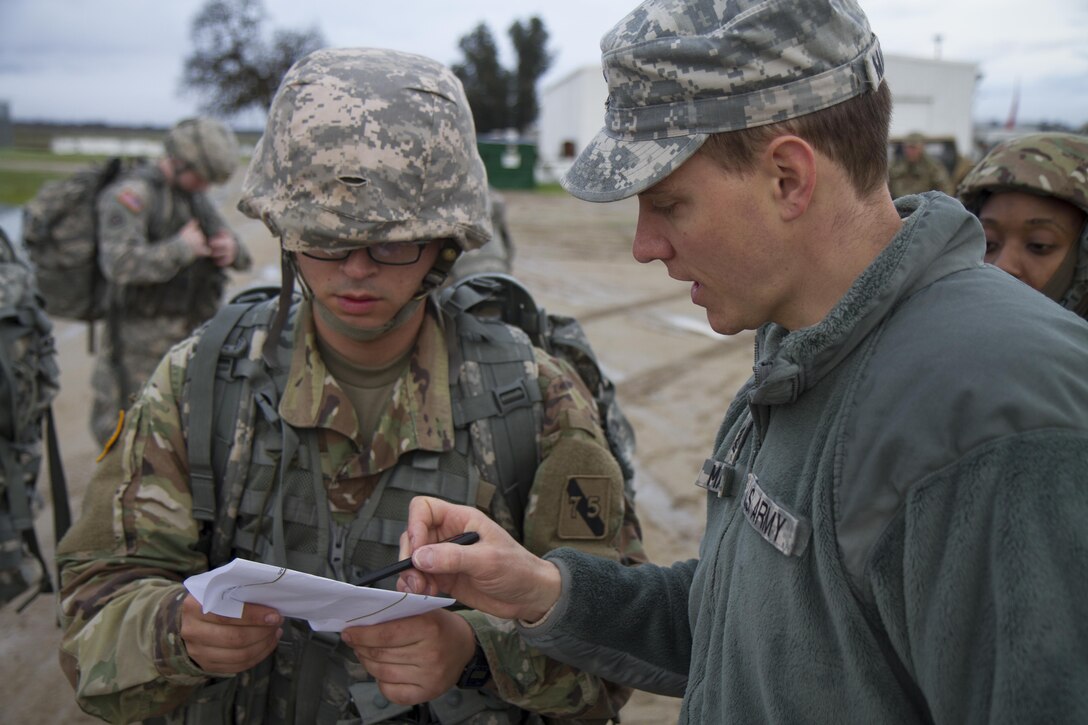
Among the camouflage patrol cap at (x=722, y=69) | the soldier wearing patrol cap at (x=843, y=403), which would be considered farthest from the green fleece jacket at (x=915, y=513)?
the camouflage patrol cap at (x=722, y=69)

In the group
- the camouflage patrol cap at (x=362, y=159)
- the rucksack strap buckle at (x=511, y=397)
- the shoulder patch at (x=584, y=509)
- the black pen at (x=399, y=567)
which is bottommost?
the shoulder patch at (x=584, y=509)

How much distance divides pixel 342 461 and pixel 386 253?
0.51m

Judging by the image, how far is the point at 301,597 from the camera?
1.57m

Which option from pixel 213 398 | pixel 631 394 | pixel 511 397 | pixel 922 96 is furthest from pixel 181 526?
pixel 922 96

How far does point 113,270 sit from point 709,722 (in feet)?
14.6

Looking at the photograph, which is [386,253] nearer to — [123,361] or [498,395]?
[498,395]

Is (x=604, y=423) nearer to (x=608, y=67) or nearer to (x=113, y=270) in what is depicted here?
(x=608, y=67)

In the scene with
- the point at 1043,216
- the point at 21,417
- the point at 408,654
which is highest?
the point at 1043,216

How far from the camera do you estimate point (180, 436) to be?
2.04 metres

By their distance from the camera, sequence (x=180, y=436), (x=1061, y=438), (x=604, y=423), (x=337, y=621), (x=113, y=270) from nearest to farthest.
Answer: (x=1061, y=438)
(x=337, y=621)
(x=180, y=436)
(x=604, y=423)
(x=113, y=270)

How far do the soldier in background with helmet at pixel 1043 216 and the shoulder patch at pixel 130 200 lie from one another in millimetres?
4302

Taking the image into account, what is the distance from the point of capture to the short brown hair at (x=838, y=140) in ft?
3.98

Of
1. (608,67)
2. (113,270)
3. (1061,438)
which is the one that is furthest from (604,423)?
(113,270)

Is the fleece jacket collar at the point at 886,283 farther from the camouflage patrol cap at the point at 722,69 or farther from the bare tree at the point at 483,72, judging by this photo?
the bare tree at the point at 483,72
